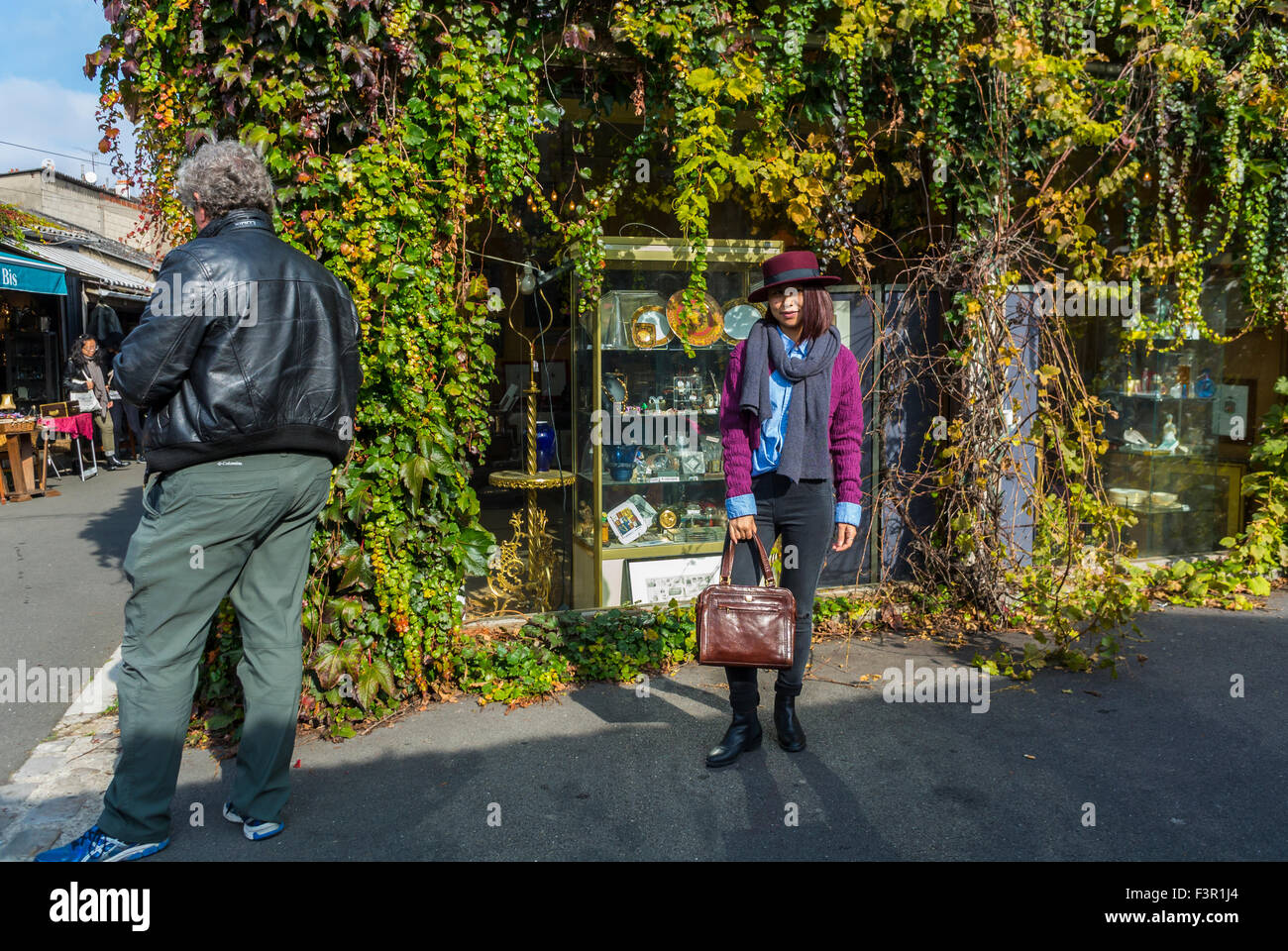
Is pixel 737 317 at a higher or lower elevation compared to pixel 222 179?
lower

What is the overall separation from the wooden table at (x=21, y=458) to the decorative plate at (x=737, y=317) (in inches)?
340

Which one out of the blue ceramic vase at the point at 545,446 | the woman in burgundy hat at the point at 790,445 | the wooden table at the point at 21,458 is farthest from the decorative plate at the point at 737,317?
the wooden table at the point at 21,458

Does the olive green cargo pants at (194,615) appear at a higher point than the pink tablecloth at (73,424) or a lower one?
lower

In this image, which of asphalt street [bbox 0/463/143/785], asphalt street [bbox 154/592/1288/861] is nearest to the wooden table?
asphalt street [bbox 0/463/143/785]

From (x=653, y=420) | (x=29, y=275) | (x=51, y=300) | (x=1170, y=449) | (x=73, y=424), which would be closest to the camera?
(x=653, y=420)

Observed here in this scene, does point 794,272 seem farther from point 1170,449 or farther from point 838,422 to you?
point 1170,449

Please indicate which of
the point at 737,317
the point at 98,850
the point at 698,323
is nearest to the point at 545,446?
the point at 698,323

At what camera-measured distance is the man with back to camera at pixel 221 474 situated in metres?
2.87

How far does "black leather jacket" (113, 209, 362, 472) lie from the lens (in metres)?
2.82

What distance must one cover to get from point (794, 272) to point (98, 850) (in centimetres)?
307

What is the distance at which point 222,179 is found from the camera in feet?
9.94

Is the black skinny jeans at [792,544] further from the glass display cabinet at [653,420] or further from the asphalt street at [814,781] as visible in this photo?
the glass display cabinet at [653,420]

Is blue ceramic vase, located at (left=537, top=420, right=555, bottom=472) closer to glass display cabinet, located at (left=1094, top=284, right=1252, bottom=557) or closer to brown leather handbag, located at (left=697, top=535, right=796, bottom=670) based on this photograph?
brown leather handbag, located at (left=697, top=535, right=796, bottom=670)
